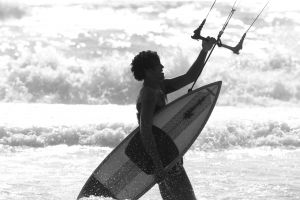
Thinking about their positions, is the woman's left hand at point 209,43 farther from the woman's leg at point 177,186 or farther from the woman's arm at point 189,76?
the woman's leg at point 177,186

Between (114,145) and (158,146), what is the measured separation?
907 cm

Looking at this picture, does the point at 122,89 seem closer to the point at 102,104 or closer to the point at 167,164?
the point at 102,104

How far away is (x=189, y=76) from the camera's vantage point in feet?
12.3

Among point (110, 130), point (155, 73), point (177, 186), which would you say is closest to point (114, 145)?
point (110, 130)

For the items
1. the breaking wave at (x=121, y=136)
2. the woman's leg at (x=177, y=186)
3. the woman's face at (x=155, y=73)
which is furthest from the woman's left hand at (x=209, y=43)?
the breaking wave at (x=121, y=136)

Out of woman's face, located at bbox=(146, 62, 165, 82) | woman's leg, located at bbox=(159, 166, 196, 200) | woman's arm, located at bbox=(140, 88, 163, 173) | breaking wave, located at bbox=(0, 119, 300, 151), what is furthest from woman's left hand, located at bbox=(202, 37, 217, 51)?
breaking wave, located at bbox=(0, 119, 300, 151)

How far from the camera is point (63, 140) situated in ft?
41.6

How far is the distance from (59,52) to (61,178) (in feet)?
54.5

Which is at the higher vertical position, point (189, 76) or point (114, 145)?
point (189, 76)

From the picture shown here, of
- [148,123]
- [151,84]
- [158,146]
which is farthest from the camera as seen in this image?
[158,146]

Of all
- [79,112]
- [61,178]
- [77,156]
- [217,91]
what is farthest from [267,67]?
[217,91]

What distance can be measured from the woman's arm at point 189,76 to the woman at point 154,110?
1.3 inches

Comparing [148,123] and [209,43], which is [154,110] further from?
[209,43]

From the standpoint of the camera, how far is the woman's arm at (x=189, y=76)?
12.0 feet
